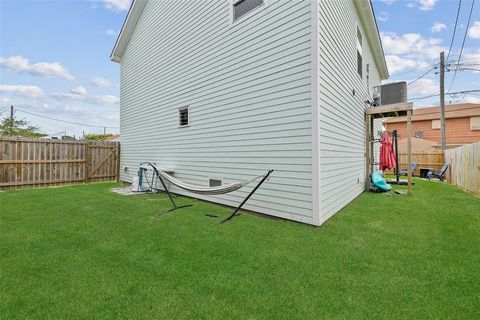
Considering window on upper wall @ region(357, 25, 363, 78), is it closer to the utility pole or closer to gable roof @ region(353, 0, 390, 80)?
gable roof @ region(353, 0, 390, 80)

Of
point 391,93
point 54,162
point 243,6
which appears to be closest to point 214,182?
point 243,6

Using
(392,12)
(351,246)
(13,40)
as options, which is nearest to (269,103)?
(351,246)

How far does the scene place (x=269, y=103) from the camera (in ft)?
14.7

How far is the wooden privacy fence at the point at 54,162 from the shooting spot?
25.4 feet

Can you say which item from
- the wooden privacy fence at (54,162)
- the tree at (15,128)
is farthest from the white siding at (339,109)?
the tree at (15,128)

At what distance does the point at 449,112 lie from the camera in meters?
20.3

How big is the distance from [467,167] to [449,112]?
16.8 metres

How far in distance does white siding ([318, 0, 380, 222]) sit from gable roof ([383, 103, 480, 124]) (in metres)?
14.9

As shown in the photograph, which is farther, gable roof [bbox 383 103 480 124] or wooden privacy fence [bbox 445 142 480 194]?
gable roof [bbox 383 103 480 124]

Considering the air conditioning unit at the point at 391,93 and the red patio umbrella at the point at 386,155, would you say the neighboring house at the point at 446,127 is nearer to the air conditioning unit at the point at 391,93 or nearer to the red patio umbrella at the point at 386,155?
the air conditioning unit at the point at 391,93

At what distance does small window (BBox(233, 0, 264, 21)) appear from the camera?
4820 millimetres

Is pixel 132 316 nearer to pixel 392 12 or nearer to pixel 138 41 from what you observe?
pixel 138 41

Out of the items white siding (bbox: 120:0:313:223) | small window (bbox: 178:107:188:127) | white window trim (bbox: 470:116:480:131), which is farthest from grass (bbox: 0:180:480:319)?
white window trim (bbox: 470:116:480:131)

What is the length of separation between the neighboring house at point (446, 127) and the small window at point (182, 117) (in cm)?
1580
